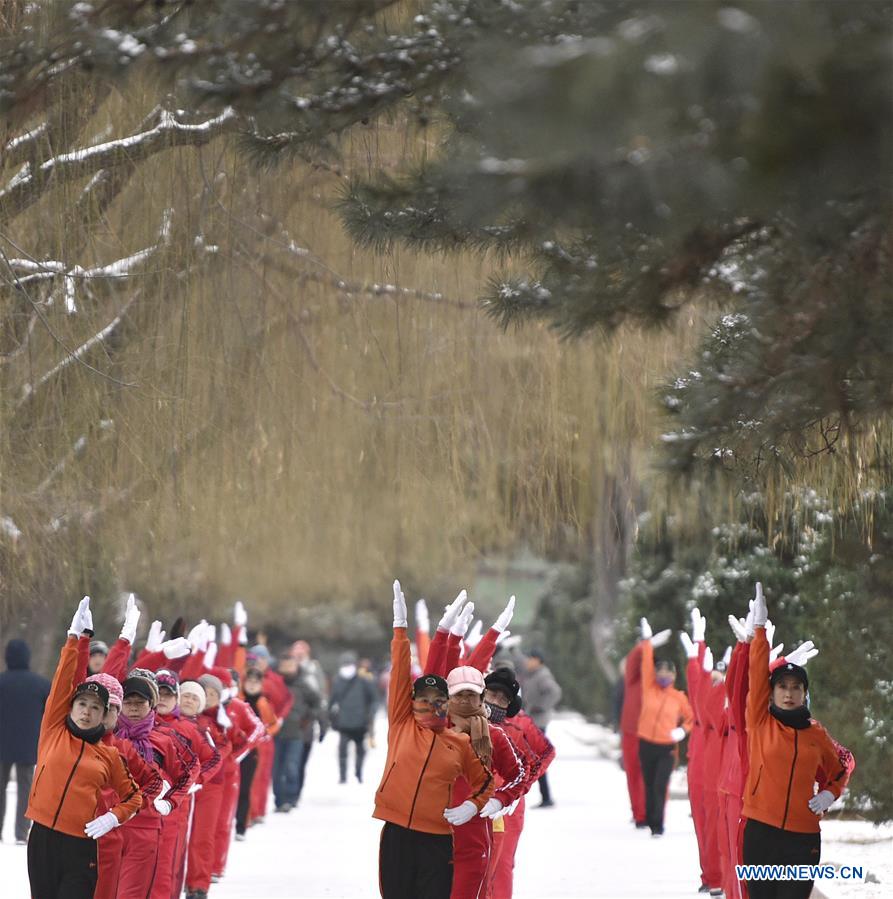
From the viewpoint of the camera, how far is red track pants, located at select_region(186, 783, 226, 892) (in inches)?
502

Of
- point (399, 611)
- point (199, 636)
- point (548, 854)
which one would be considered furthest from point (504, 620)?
point (548, 854)

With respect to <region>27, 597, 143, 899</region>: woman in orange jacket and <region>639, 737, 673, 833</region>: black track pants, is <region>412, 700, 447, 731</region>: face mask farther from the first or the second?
<region>639, 737, 673, 833</region>: black track pants

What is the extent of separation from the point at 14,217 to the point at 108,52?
15.1 ft

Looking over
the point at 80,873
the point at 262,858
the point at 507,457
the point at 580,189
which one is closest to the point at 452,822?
the point at 80,873

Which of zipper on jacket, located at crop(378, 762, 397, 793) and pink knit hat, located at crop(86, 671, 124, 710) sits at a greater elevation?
pink knit hat, located at crop(86, 671, 124, 710)

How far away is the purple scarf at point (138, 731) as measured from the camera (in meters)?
9.52

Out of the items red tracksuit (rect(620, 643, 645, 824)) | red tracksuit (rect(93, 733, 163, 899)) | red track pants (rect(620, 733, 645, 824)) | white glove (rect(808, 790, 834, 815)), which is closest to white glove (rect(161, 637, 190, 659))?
red tracksuit (rect(93, 733, 163, 899))

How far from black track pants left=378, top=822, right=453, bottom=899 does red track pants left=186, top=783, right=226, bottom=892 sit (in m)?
4.43

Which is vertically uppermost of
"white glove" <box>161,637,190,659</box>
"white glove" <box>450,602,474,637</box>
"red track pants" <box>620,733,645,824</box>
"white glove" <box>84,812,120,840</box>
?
"white glove" <box>450,602,474,637</box>

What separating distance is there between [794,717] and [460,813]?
1.73 metres

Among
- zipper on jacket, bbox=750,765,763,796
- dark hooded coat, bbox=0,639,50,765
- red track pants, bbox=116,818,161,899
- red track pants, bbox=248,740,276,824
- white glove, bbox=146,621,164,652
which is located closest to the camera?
zipper on jacket, bbox=750,765,763,796

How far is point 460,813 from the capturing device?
8656mm

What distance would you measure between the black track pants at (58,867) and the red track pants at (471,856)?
1.85 meters

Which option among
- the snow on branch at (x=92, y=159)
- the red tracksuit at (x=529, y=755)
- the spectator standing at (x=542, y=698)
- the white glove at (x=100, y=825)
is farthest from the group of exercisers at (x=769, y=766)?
the spectator standing at (x=542, y=698)
